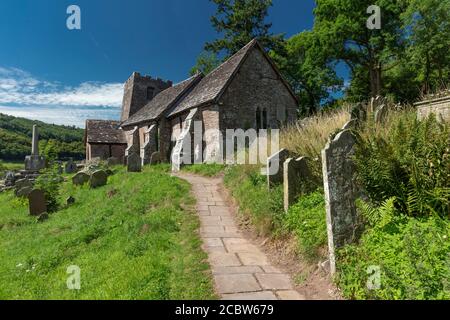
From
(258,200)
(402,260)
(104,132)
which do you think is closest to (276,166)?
(258,200)

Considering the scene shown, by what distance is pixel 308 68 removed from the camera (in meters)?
27.0

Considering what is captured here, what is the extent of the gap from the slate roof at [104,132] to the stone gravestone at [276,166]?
25.9m

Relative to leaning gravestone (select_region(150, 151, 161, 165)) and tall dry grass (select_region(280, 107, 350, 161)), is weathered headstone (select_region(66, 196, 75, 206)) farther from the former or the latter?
tall dry grass (select_region(280, 107, 350, 161))

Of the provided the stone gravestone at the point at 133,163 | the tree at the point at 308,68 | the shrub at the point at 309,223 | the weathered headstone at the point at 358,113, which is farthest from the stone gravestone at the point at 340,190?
the tree at the point at 308,68

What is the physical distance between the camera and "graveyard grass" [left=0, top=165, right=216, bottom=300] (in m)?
4.48

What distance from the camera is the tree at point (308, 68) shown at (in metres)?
26.0

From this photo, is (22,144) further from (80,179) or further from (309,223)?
(309,223)

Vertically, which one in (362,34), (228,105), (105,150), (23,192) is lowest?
(23,192)

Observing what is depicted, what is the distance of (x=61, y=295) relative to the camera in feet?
15.6

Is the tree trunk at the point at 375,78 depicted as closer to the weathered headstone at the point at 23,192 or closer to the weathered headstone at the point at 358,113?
the weathered headstone at the point at 358,113

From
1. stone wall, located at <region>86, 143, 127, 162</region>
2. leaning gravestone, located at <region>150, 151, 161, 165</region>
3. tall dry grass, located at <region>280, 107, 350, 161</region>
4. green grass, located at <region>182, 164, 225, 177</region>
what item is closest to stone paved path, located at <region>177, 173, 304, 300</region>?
tall dry grass, located at <region>280, 107, 350, 161</region>

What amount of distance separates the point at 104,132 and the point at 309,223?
99.3 feet
